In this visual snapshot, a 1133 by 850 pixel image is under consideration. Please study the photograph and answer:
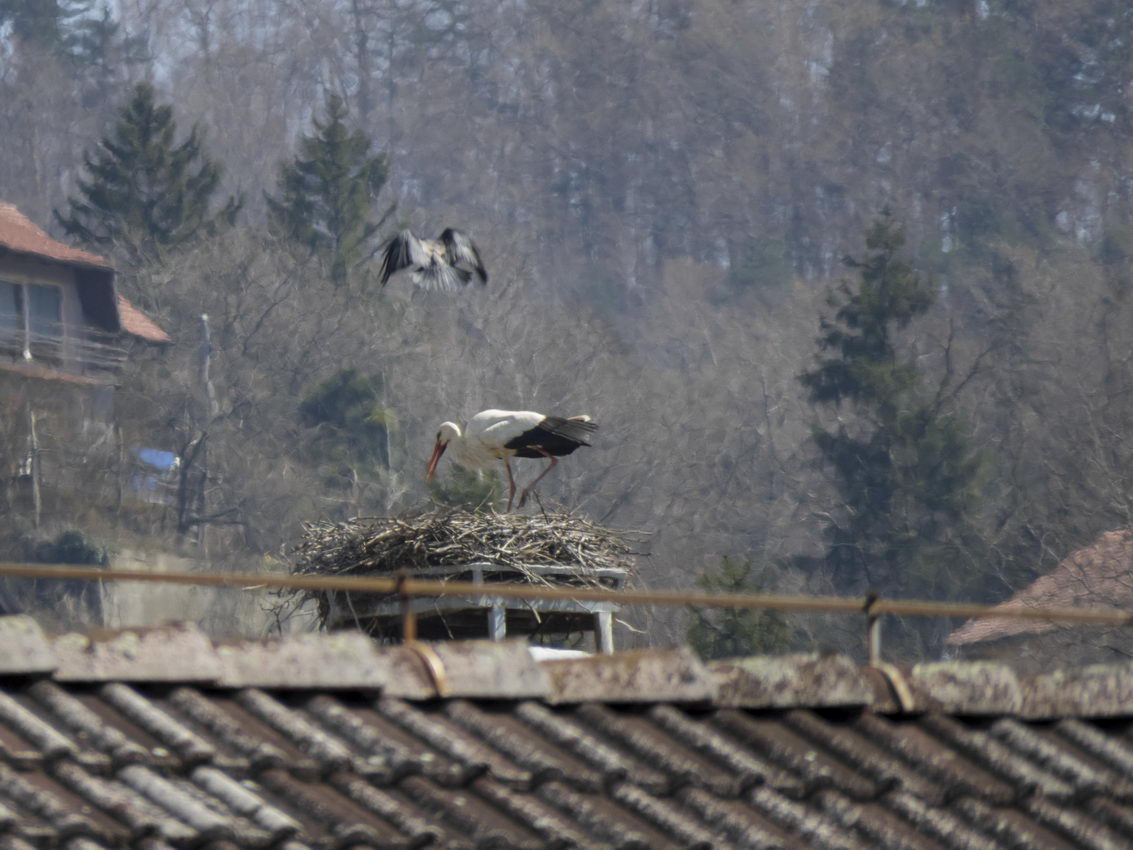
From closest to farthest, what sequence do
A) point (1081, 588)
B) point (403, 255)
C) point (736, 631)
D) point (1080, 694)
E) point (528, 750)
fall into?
point (528, 750), point (1080, 694), point (403, 255), point (736, 631), point (1081, 588)

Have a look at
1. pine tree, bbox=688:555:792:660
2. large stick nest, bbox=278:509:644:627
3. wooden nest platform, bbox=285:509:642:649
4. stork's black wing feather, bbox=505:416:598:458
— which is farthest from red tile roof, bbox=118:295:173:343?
large stick nest, bbox=278:509:644:627

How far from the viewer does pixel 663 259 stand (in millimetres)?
71000

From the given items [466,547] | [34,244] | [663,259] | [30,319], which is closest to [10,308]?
[30,319]

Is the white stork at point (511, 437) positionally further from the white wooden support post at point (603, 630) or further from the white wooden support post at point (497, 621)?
the white wooden support post at point (497, 621)

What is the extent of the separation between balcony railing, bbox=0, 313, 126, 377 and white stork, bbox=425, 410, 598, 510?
32.4 metres

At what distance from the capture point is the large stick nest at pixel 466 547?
12180 mm

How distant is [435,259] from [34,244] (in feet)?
108

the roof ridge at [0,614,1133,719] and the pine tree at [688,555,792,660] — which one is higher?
the roof ridge at [0,614,1133,719]

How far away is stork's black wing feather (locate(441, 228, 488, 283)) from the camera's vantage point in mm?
16625

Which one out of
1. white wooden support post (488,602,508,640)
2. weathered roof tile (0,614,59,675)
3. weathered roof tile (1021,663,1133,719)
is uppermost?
weathered roof tile (0,614,59,675)

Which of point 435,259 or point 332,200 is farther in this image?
point 332,200

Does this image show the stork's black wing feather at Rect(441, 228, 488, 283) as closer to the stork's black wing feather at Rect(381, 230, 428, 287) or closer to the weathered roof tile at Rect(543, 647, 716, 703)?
the stork's black wing feather at Rect(381, 230, 428, 287)

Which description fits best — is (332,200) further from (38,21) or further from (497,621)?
(497,621)

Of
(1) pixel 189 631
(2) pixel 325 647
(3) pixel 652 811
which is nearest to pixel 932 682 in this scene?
(3) pixel 652 811
